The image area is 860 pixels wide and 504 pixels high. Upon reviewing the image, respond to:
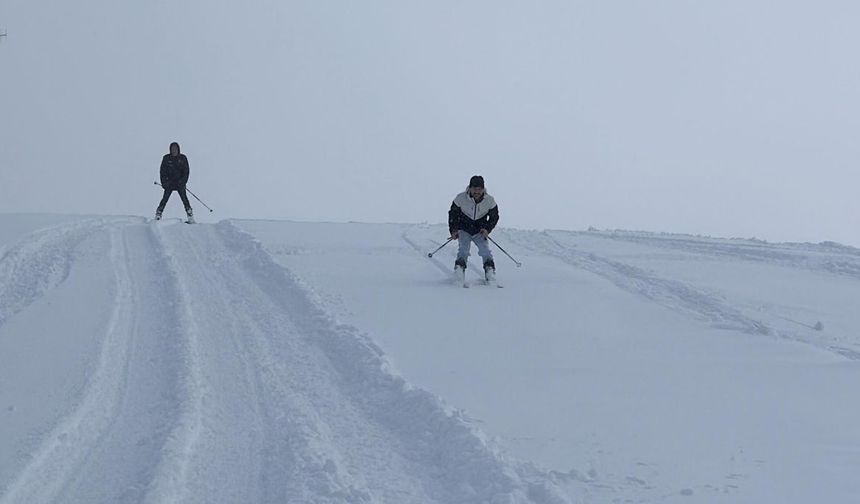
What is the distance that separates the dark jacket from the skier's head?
10.7 metres

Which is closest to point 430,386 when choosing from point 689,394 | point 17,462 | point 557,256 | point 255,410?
point 255,410

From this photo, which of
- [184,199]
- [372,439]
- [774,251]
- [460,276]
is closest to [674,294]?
[460,276]

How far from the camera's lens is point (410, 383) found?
7.36 metres

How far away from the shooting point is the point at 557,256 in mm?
16688

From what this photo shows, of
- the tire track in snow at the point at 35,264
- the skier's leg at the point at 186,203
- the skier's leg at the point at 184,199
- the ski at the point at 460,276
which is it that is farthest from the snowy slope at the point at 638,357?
the skier's leg at the point at 184,199

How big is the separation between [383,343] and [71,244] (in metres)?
8.30

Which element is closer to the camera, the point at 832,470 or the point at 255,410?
the point at 832,470

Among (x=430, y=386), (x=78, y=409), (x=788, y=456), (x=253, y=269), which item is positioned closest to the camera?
(x=788, y=456)

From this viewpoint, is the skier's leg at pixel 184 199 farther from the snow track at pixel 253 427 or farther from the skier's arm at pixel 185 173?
the snow track at pixel 253 427

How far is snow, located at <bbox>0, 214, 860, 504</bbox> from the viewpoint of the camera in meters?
5.49

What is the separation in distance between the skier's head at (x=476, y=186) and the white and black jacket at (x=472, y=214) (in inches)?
4.0

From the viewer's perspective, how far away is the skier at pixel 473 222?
13102 millimetres

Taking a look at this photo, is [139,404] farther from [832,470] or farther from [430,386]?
[832,470]

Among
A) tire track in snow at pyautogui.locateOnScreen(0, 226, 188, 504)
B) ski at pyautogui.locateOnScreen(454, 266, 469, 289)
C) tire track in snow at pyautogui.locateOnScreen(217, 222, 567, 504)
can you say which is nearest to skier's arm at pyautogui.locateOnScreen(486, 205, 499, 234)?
ski at pyautogui.locateOnScreen(454, 266, 469, 289)
